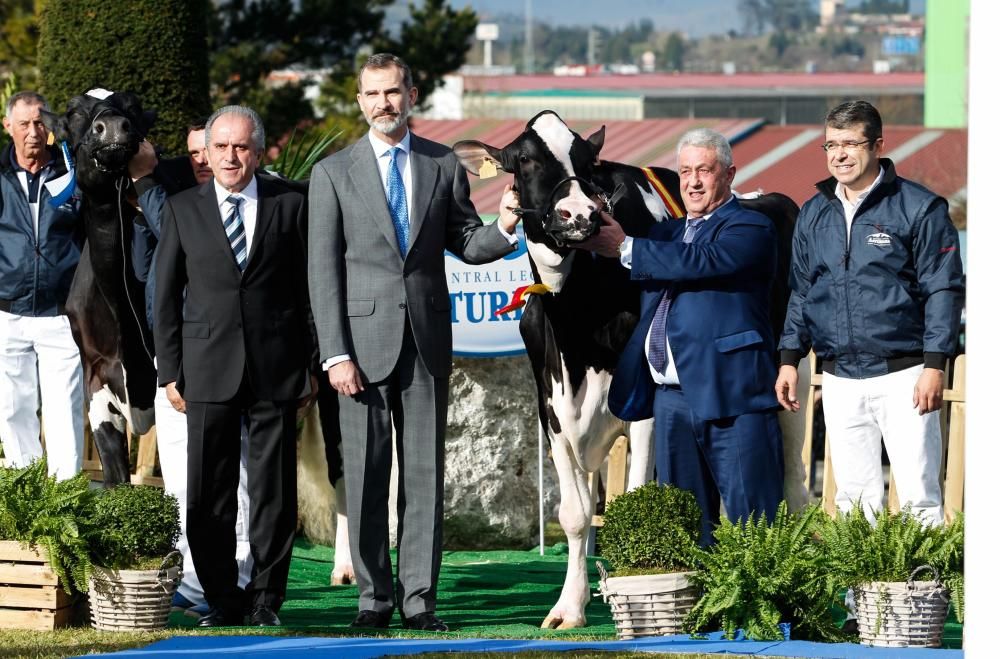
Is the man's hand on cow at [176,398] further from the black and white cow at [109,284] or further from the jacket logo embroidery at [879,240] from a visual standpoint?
the jacket logo embroidery at [879,240]

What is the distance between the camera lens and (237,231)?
7020 millimetres

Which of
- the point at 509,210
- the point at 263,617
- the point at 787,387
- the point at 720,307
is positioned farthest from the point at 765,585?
the point at 263,617

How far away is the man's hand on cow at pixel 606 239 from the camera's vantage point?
21.7ft

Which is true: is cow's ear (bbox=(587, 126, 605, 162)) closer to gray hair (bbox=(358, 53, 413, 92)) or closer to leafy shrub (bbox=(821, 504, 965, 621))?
gray hair (bbox=(358, 53, 413, 92))

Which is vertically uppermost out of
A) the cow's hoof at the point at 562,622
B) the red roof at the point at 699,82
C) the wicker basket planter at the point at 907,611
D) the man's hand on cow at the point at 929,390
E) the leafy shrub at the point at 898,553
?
the red roof at the point at 699,82

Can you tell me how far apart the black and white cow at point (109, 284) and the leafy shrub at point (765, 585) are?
3.25m

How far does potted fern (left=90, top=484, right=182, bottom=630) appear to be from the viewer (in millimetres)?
6629

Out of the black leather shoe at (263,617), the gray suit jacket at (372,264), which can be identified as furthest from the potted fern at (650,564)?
the black leather shoe at (263,617)

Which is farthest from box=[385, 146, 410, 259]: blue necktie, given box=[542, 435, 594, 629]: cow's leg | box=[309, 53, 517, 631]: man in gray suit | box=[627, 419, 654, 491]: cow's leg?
box=[627, 419, 654, 491]: cow's leg

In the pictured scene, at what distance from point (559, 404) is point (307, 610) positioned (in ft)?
5.11

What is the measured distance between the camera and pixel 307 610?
25.4 ft

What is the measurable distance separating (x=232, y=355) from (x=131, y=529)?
853 millimetres

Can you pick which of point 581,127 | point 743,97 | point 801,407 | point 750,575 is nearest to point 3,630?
point 750,575

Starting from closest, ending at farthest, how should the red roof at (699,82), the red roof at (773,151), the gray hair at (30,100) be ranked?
the gray hair at (30,100), the red roof at (773,151), the red roof at (699,82)
